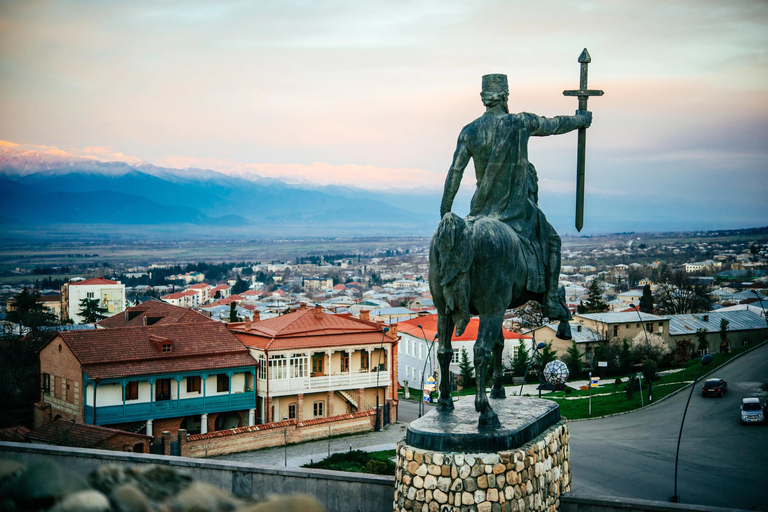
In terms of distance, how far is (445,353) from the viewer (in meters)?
12.5

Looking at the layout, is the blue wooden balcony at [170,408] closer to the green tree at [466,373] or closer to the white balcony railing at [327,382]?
the white balcony railing at [327,382]

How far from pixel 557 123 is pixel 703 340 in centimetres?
6427

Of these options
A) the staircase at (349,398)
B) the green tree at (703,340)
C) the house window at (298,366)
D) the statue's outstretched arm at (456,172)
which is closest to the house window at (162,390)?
the house window at (298,366)

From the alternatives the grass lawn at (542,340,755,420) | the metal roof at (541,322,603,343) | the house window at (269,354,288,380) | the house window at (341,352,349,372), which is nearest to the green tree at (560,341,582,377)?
the metal roof at (541,322,603,343)

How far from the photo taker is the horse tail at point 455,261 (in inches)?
455

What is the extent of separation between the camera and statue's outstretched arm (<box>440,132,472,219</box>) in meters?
13.5

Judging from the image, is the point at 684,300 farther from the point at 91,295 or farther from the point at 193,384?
the point at 91,295

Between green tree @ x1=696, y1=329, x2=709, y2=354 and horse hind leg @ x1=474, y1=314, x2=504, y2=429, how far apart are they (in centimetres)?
6603

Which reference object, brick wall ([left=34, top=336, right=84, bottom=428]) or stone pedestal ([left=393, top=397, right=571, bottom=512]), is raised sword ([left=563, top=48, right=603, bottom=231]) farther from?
brick wall ([left=34, top=336, right=84, bottom=428])

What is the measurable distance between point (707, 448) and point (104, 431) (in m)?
29.9

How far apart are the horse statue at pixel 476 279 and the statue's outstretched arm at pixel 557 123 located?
2248 mm

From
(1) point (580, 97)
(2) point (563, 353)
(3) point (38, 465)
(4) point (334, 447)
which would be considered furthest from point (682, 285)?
(3) point (38, 465)

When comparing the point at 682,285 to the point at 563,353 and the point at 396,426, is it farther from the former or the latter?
the point at 396,426

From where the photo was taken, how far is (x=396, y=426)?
45.0 meters
